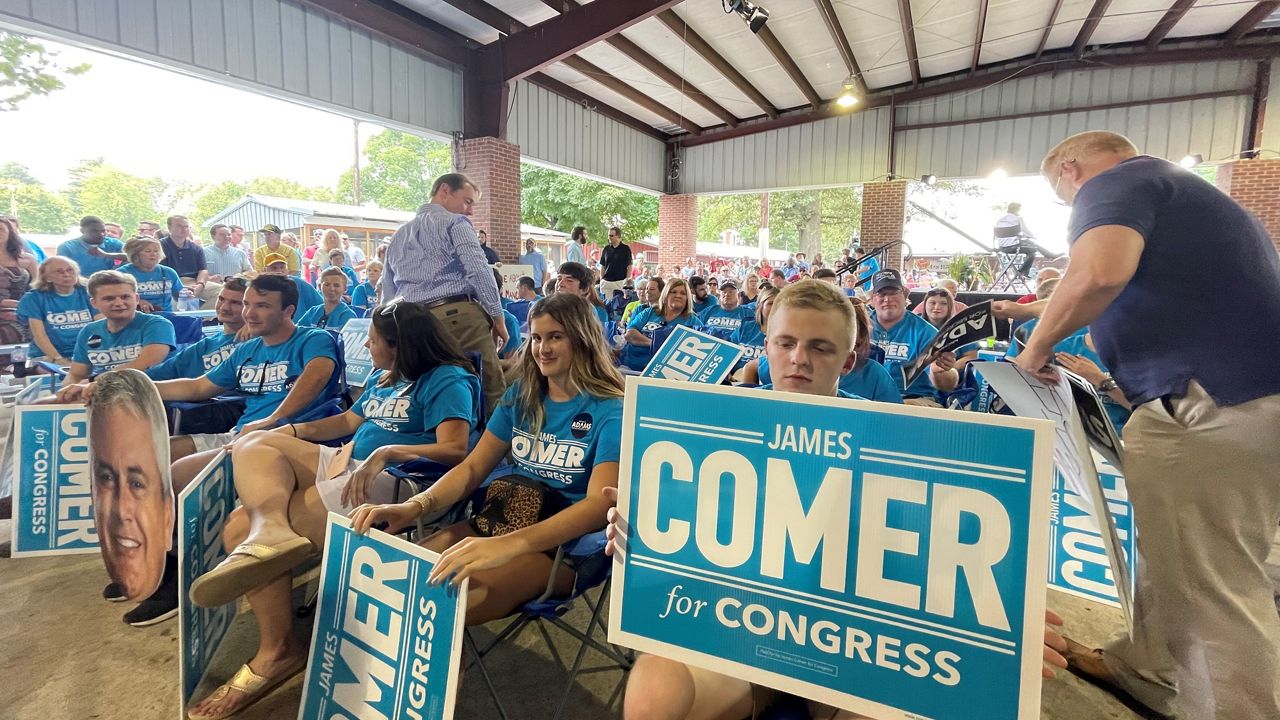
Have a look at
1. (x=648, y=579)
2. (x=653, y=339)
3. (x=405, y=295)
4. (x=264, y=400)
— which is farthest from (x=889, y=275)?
(x=264, y=400)

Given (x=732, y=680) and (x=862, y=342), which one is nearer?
(x=732, y=680)

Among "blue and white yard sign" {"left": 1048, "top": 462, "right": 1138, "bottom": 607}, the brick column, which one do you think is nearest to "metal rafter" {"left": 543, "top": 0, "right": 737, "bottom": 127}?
"blue and white yard sign" {"left": 1048, "top": 462, "right": 1138, "bottom": 607}

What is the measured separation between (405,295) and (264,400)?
3.44 feet

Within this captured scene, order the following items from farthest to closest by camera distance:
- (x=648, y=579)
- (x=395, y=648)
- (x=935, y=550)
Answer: (x=395, y=648) → (x=648, y=579) → (x=935, y=550)

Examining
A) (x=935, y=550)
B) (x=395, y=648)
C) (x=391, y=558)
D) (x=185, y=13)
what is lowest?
(x=395, y=648)

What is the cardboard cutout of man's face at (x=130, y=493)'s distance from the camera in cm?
181

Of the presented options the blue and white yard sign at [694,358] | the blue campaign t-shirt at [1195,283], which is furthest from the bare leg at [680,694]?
the blue and white yard sign at [694,358]

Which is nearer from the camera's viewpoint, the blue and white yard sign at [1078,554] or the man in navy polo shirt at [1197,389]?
the man in navy polo shirt at [1197,389]

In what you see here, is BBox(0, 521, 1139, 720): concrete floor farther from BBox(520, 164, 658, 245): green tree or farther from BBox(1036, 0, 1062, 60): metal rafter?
BBox(520, 164, 658, 245): green tree

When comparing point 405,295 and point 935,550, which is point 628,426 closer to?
point 935,550

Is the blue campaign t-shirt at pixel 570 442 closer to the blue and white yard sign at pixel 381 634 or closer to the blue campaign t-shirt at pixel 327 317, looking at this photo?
the blue and white yard sign at pixel 381 634

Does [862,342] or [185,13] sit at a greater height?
[185,13]

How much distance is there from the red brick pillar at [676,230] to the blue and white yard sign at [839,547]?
44.2 feet

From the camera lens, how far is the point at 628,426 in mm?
1067
